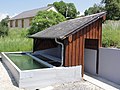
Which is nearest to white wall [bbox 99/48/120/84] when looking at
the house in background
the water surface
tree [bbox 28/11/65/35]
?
the water surface

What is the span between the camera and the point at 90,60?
1184 cm

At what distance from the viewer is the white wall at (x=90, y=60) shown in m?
11.4

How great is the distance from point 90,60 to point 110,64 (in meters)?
2.09

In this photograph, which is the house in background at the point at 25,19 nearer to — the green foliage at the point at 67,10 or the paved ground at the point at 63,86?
the green foliage at the point at 67,10

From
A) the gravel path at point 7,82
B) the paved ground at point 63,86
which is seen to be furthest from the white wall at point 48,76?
the gravel path at point 7,82

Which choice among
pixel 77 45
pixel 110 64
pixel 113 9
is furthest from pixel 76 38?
pixel 113 9

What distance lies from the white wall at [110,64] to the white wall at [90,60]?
2.17 feet

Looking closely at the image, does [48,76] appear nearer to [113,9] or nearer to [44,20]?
[44,20]

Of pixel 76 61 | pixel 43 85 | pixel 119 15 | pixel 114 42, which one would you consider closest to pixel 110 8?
pixel 119 15

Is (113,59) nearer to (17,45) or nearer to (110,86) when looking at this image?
(110,86)

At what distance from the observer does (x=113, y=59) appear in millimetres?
9641

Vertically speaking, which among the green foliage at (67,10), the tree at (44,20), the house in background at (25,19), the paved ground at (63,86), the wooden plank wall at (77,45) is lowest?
the paved ground at (63,86)

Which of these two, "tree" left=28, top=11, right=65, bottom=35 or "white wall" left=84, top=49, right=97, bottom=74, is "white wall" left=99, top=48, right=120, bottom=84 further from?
"tree" left=28, top=11, right=65, bottom=35

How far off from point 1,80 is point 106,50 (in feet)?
19.8
